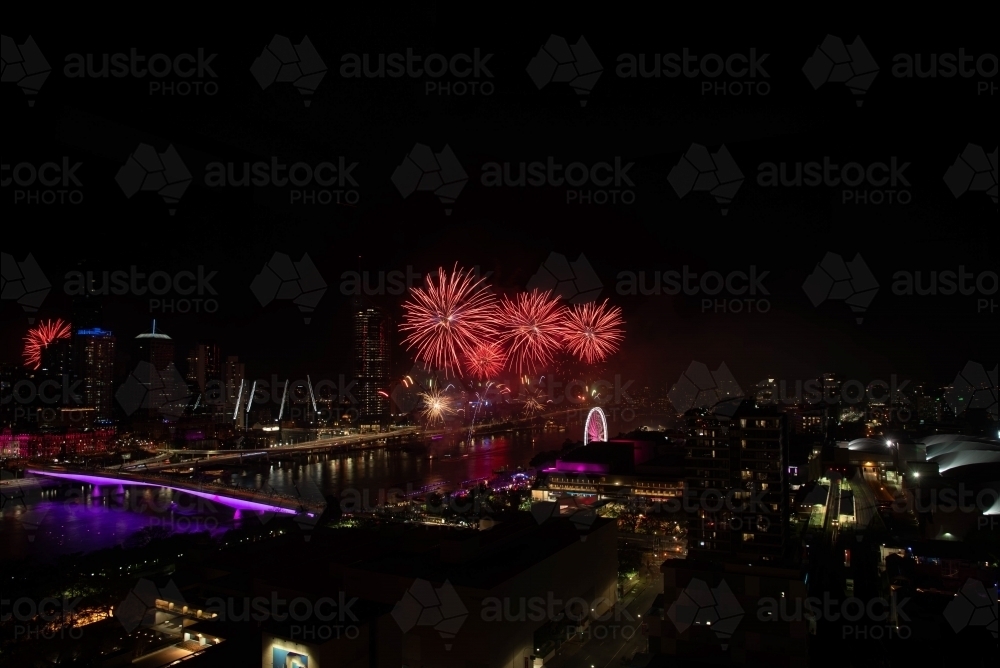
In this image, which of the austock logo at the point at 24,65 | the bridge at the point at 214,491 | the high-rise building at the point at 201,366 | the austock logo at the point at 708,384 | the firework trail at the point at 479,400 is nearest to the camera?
the austock logo at the point at 24,65

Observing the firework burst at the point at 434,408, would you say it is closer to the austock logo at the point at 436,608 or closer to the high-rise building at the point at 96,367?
the high-rise building at the point at 96,367

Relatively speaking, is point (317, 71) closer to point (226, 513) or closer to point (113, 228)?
point (113, 228)

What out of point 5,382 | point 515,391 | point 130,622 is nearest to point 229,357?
point 5,382

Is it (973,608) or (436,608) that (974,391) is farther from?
(436,608)

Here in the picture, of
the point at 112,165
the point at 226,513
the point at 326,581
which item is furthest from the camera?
the point at 226,513

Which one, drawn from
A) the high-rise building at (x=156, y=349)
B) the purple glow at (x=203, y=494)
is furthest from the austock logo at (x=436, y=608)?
the high-rise building at (x=156, y=349)

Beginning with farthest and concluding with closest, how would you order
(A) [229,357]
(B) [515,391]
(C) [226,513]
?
(B) [515,391]
(A) [229,357]
(C) [226,513]
